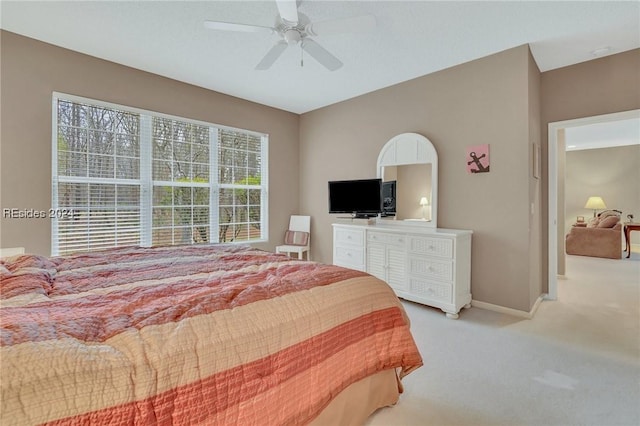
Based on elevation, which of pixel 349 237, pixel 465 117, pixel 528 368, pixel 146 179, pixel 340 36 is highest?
pixel 340 36

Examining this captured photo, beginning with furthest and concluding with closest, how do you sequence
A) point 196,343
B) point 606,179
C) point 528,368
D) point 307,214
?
1. point 606,179
2. point 307,214
3. point 528,368
4. point 196,343

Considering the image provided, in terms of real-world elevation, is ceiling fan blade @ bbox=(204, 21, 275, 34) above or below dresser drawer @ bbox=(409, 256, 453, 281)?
above

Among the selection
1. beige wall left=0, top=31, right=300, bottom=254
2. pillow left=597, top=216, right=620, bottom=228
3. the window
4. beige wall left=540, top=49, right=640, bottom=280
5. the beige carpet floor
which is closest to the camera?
the beige carpet floor

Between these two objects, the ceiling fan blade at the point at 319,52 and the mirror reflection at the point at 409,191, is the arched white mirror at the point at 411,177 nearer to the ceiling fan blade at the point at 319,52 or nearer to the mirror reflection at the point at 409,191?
the mirror reflection at the point at 409,191

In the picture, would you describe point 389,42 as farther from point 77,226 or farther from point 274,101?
point 77,226

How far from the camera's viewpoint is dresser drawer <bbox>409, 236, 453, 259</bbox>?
3.11m

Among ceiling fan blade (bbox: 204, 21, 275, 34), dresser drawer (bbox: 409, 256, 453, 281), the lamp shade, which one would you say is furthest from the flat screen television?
the lamp shade

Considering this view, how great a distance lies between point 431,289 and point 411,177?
1.46 metres

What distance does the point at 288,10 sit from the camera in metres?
2.01

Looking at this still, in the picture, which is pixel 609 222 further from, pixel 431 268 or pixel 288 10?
pixel 288 10

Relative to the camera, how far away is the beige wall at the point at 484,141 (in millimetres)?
3064

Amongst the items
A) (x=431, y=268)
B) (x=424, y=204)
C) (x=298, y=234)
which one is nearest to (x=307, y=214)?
(x=298, y=234)

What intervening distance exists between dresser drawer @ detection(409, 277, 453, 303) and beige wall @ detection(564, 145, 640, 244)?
22.3ft

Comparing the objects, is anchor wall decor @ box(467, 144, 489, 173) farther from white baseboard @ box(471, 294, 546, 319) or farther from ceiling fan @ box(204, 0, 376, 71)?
ceiling fan @ box(204, 0, 376, 71)
